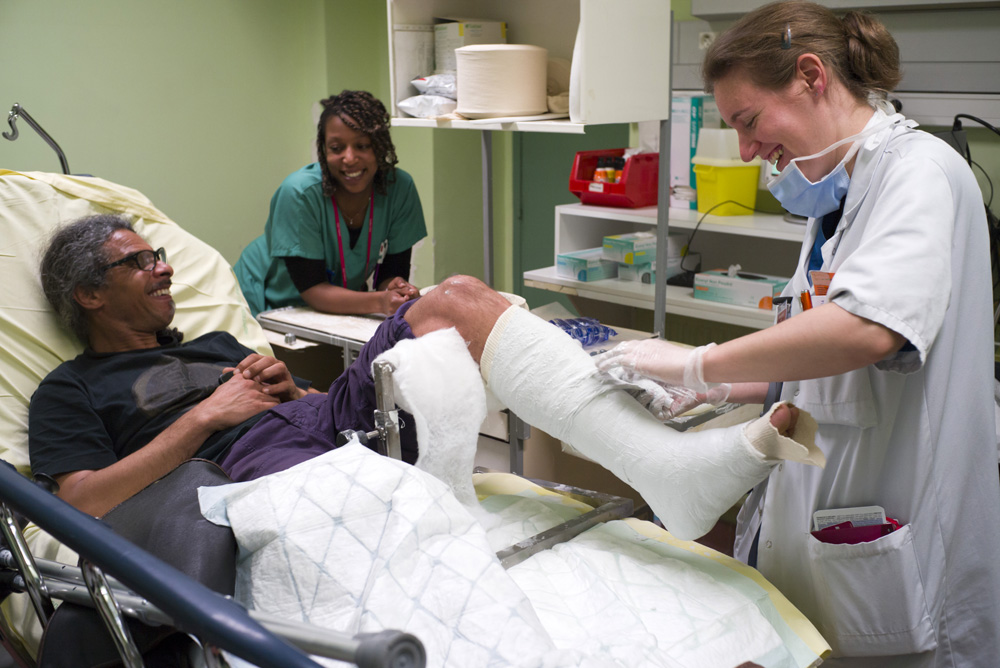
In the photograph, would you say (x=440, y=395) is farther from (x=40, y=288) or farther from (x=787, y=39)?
(x=40, y=288)

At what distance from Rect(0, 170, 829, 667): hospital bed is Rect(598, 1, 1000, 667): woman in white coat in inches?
6.1

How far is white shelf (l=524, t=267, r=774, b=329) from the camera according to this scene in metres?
2.44

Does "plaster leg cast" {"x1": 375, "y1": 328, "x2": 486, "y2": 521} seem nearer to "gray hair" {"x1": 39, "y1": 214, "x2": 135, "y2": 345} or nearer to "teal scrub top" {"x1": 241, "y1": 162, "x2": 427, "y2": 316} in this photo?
"gray hair" {"x1": 39, "y1": 214, "x2": 135, "y2": 345}

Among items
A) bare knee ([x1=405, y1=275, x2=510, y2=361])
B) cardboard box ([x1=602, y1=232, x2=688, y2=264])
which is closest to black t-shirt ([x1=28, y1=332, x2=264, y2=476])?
bare knee ([x1=405, y1=275, x2=510, y2=361])

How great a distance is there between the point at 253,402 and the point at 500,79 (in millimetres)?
1097

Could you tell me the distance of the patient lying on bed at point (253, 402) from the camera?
136 centimetres

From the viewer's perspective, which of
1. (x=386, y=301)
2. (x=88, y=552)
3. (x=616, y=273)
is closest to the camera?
(x=88, y=552)

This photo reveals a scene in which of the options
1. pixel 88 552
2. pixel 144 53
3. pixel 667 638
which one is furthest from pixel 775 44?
pixel 144 53

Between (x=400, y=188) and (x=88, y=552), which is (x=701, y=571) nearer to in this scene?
(x=88, y=552)

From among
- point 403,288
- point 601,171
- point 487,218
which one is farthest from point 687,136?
point 403,288

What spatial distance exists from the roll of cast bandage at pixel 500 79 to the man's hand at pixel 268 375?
0.92 metres

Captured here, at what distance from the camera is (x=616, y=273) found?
2.81 meters

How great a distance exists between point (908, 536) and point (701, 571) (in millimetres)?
328

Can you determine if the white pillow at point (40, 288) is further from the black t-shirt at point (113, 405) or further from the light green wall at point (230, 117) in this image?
the light green wall at point (230, 117)
